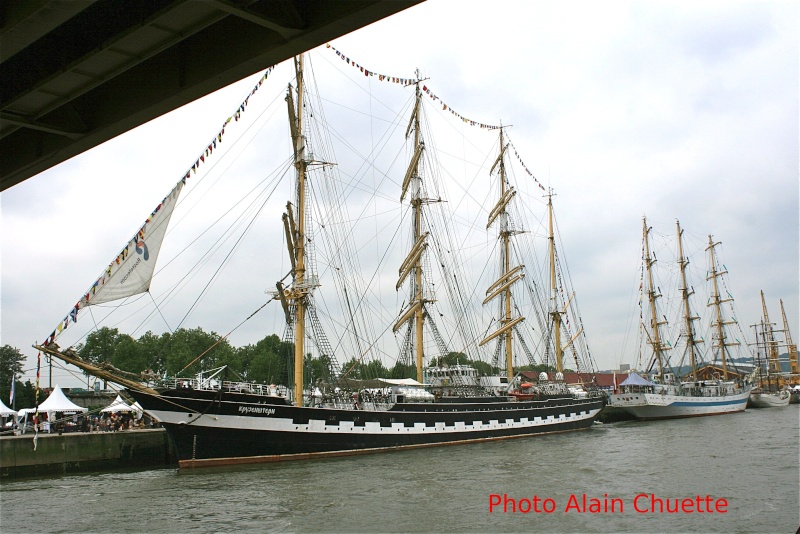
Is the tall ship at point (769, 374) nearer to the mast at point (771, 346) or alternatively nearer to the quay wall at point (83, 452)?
the mast at point (771, 346)

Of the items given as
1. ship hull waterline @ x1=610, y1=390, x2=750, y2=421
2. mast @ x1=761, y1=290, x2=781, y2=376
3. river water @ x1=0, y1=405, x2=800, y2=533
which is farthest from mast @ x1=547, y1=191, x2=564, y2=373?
mast @ x1=761, y1=290, x2=781, y2=376

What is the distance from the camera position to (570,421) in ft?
141

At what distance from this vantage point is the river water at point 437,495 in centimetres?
1427

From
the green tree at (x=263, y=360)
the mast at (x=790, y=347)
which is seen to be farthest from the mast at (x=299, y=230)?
the mast at (x=790, y=347)

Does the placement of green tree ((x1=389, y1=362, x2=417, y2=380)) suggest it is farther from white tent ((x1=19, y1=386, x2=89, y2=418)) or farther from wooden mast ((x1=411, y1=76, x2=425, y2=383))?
white tent ((x1=19, y1=386, x2=89, y2=418))

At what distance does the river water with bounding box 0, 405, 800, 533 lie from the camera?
1427 cm

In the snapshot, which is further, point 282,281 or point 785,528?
point 282,281

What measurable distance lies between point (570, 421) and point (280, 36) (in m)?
41.2

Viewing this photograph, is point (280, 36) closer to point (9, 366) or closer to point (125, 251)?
point (125, 251)

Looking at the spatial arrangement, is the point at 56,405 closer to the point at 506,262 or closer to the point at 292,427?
the point at 292,427

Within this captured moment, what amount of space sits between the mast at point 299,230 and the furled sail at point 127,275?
896 cm

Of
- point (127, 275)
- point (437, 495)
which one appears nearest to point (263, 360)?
point (127, 275)

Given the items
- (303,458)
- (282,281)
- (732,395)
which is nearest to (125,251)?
(282,281)

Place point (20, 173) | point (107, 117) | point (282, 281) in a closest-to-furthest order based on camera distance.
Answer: point (107, 117)
point (20, 173)
point (282, 281)
